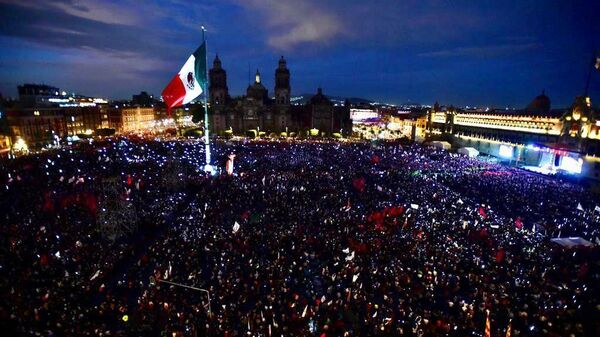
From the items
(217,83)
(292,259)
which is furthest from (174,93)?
(217,83)

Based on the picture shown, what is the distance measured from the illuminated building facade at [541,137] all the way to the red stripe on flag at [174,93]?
3476 centimetres

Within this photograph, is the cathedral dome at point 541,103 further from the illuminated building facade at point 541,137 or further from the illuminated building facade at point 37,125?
the illuminated building facade at point 37,125

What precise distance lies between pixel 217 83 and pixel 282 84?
1360cm

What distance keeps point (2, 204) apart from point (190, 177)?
10.6 metres

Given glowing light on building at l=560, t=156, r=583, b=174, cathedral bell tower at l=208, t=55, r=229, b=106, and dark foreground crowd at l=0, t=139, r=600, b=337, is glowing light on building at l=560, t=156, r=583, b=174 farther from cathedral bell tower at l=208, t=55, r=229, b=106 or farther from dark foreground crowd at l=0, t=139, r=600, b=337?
cathedral bell tower at l=208, t=55, r=229, b=106

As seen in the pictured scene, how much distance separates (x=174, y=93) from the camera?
1719 centimetres

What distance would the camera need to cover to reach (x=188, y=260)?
12.0 m

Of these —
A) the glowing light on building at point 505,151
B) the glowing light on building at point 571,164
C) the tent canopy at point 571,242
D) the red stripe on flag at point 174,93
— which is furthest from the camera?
the glowing light on building at point 505,151

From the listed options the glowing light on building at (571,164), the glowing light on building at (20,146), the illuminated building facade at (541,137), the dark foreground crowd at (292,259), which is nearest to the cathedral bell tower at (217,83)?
the glowing light on building at (20,146)

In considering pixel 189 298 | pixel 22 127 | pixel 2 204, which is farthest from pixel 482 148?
pixel 22 127

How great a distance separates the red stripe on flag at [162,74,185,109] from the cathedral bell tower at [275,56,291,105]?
52.1 meters

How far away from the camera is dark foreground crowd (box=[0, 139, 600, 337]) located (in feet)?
30.7

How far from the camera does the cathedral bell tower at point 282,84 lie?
67688 mm

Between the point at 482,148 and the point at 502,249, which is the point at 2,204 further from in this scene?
the point at 482,148
